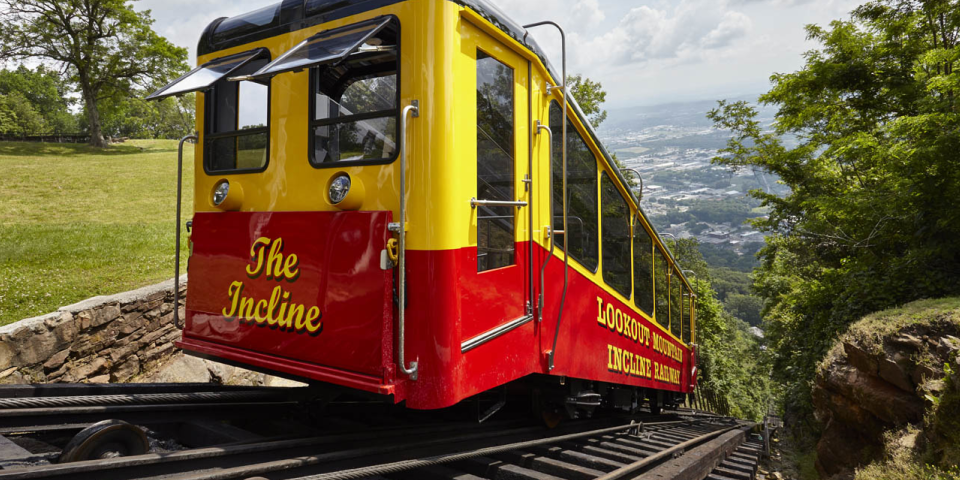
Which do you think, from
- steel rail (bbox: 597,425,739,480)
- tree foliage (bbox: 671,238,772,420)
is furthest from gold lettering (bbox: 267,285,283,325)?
tree foliage (bbox: 671,238,772,420)

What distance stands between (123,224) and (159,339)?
26.5 feet

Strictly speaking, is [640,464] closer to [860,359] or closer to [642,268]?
[642,268]

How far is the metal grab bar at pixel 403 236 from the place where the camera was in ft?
8.79

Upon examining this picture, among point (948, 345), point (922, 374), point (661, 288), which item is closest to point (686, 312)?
point (661, 288)

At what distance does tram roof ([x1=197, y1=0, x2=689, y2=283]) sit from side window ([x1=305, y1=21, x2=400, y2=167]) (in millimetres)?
268

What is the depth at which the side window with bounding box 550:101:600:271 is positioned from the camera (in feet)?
13.0

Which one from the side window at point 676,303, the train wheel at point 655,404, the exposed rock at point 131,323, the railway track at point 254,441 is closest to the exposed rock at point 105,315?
the exposed rock at point 131,323

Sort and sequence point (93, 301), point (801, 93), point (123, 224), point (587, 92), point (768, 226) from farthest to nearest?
point (587, 92), point (768, 226), point (801, 93), point (123, 224), point (93, 301)

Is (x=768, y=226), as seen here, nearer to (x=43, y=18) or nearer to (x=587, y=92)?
Answer: (x=587, y=92)

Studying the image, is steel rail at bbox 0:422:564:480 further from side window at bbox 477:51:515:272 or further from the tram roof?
the tram roof

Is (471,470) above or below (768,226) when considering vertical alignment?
below

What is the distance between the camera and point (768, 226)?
20.6m

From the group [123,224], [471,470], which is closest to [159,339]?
[471,470]

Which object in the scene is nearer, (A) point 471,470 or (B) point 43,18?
(A) point 471,470
